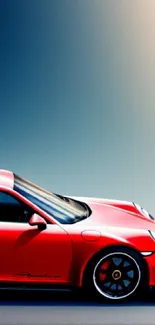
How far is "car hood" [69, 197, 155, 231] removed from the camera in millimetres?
5664

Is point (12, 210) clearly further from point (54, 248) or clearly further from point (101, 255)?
point (101, 255)

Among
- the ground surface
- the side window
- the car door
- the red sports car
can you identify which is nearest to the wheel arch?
the red sports car

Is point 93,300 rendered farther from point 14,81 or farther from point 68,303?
point 14,81

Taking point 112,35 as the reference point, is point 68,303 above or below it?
below

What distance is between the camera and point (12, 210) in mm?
5461

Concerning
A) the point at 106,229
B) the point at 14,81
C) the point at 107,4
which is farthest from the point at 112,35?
the point at 106,229

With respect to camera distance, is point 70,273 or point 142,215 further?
point 142,215

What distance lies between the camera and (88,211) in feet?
19.7

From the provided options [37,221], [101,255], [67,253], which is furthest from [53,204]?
[101,255]

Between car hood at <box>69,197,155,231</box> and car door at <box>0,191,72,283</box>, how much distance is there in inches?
16.1

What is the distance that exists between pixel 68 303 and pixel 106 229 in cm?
74

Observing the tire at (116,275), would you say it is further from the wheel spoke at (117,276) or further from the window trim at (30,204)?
the window trim at (30,204)

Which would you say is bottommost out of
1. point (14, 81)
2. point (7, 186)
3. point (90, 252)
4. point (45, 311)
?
point (45, 311)

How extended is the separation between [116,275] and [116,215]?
2.65 feet
